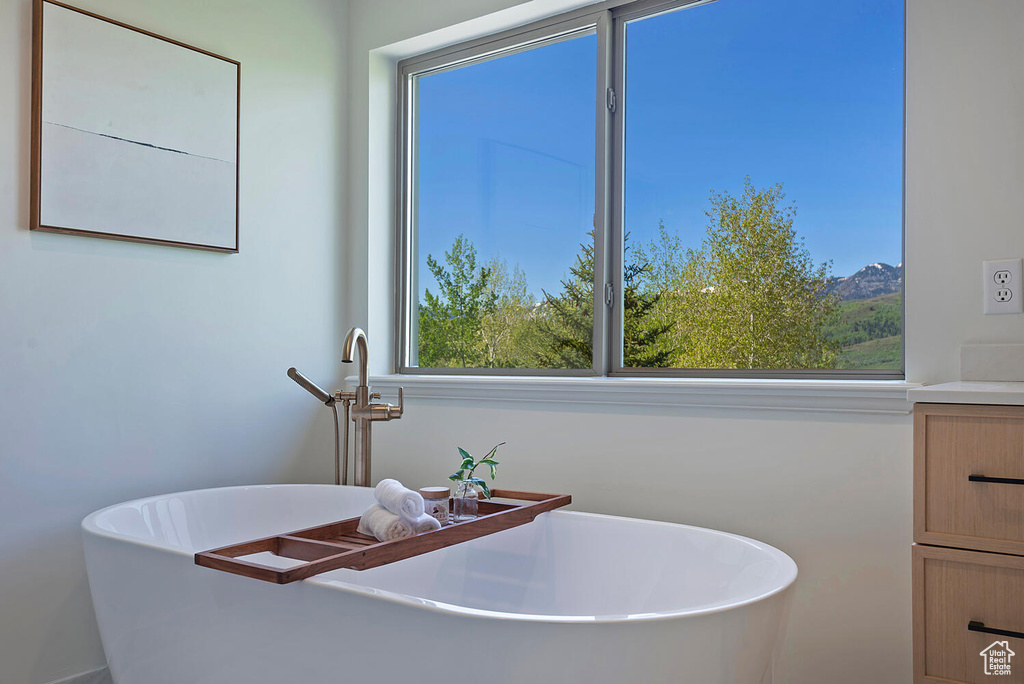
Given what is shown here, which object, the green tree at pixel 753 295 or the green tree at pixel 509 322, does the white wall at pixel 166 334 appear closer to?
the green tree at pixel 509 322

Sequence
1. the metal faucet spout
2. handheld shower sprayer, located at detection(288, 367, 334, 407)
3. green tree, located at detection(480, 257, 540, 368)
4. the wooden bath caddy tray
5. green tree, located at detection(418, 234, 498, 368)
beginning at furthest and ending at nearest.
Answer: green tree, located at detection(418, 234, 498, 368)
green tree, located at detection(480, 257, 540, 368)
handheld shower sprayer, located at detection(288, 367, 334, 407)
the metal faucet spout
the wooden bath caddy tray

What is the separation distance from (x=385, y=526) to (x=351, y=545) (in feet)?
0.37

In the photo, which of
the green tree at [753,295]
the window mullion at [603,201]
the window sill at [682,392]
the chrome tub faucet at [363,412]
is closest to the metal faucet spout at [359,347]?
the chrome tub faucet at [363,412]

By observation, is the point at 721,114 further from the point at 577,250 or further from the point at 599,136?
the point at 577,250

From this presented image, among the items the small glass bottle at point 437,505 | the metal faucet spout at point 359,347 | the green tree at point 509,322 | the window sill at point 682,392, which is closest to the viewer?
the window sill at point 682,392

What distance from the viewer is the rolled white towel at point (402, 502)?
5.90 ft

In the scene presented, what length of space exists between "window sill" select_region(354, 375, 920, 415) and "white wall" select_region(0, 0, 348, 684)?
482 millimetres

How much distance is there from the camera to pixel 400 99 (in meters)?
2.93

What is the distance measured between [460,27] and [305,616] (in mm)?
2019

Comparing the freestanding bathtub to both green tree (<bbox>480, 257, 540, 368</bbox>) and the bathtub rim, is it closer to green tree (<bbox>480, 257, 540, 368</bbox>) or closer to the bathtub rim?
the bathtub rim

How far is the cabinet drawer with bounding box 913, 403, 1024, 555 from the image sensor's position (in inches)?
49.2

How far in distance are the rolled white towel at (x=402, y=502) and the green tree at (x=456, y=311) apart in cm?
90

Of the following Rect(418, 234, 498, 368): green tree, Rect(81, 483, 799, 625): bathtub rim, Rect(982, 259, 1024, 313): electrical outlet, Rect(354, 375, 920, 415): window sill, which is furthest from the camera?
Rect(418, 234, 498, 368): green tree

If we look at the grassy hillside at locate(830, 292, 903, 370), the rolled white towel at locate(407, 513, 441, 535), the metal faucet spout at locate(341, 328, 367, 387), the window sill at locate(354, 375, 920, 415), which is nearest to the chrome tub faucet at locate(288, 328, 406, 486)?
the metal faucet spout at locate(341, 328, 367, 387)
